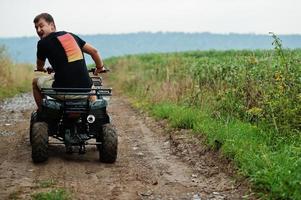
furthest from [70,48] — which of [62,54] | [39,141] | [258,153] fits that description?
[258,153]

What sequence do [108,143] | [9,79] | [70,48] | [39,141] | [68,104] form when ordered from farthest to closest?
[9,79] < [70,48] < [108,143] < [68,104] < [39,141]

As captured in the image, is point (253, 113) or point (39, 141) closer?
point (39, 141)

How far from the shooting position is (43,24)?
7.55m

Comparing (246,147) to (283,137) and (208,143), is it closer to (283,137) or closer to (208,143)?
(283,137)

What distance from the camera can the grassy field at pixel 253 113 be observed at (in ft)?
19.4

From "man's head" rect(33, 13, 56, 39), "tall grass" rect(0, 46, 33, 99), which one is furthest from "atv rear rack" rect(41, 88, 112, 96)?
"tall grass" rect(0, 46, 33, 99)

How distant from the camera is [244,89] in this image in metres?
9.54

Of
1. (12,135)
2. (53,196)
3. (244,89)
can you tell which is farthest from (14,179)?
(244,89)

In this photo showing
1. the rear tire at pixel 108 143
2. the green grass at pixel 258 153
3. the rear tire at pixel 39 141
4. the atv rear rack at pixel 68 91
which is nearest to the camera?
the green grass at pixel 258 153

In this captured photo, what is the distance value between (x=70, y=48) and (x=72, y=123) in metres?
1.07

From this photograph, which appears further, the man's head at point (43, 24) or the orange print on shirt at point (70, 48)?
the man's head at point (43, 24)

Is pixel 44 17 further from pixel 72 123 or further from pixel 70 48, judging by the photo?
pixel 72 123

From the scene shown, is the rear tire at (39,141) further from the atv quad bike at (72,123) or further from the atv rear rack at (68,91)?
the atv rear rack at (68,91)

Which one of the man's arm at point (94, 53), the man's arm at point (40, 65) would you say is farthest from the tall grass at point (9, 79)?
the man's arm at point (94, 53)
